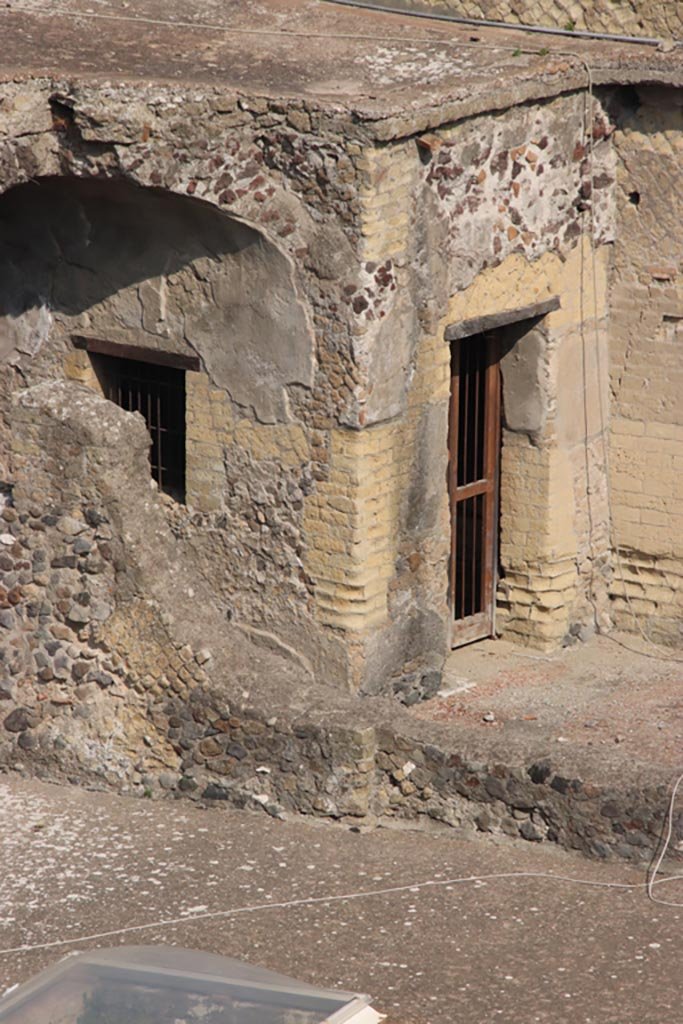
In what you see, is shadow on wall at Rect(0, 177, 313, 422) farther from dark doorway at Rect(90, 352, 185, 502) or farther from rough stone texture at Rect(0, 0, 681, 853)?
dark doorway at Rect(90, 352, 185, 502)

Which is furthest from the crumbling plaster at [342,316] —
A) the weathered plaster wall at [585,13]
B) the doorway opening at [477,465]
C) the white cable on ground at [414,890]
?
the white cable on ground at [414,890]

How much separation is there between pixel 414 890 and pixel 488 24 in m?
5.18

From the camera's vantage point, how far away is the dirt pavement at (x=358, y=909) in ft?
26.6

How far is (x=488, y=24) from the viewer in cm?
1138

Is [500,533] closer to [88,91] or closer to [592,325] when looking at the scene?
[592,325]

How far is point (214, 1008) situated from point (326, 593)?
172 inches

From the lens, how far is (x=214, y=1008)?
6246 millimetres

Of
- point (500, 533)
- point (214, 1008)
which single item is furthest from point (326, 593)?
point (214, 1008)

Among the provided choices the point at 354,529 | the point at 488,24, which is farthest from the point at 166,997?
the point at 488,24

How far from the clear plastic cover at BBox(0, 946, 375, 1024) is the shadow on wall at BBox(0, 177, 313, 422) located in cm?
435

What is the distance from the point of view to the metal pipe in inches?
437

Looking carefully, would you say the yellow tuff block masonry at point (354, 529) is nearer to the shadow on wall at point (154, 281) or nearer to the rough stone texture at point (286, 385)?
the rough stone texture at point (286, 385)

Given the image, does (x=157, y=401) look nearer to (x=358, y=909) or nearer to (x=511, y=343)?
(x=511, y=343)

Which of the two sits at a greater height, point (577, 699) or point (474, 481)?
point (474, 481)
